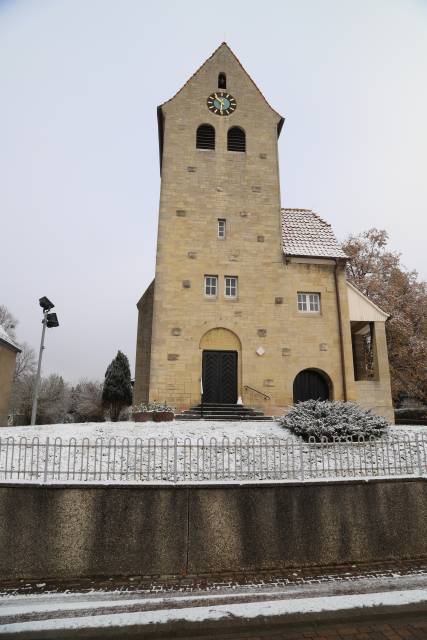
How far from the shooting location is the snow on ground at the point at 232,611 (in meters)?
5.19

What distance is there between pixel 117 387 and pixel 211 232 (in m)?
24.5

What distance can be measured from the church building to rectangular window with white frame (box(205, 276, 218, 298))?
0.05 metres

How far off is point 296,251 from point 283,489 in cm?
1514

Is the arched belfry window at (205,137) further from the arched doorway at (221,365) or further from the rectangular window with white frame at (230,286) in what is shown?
the arched doorway at (221,365)

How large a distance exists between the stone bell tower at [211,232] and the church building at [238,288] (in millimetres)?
55

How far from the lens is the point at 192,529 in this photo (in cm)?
739

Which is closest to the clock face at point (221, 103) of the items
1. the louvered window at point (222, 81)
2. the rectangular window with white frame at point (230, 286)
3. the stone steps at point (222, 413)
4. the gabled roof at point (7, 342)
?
the louvered window at point (222, 81)

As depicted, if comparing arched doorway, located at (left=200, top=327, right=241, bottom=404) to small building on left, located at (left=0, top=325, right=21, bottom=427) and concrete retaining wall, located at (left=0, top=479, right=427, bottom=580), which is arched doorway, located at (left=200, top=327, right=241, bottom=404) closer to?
small building on left, located at (left=0, top=325, right=21, bottom=427)

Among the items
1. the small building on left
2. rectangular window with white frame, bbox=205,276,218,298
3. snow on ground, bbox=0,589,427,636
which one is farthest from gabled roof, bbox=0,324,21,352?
snow on ground, bbox=0,589,427,636

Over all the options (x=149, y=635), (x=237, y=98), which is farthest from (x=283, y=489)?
(x=237, y=98)

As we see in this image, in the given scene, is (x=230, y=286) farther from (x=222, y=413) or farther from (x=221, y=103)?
(x=221, y=103)

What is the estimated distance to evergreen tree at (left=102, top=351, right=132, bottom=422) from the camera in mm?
39906

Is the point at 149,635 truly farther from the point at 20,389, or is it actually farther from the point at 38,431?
the point at 20,389

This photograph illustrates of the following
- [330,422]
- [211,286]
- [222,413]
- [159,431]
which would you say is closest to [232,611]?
[159,431]
